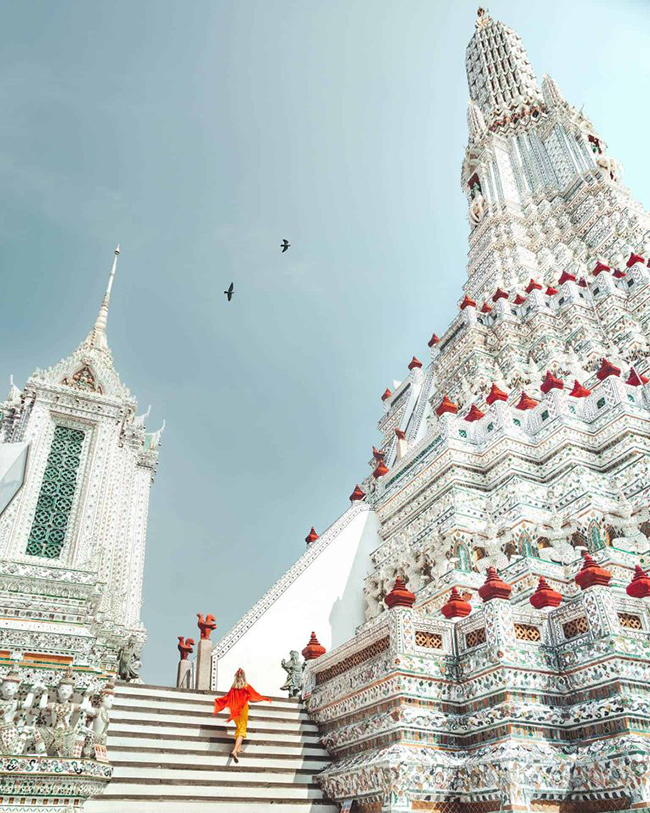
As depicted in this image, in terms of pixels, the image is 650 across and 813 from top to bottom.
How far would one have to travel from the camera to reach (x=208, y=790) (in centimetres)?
629

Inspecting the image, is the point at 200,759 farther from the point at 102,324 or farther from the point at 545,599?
the point at 102,324

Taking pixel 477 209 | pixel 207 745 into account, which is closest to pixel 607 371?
pixel 207 745

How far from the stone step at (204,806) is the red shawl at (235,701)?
3.61 feet

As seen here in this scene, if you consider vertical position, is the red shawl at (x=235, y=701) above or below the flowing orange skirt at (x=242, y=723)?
above

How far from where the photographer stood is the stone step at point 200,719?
7.02 m

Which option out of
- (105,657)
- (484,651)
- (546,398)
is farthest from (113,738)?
(546,398)

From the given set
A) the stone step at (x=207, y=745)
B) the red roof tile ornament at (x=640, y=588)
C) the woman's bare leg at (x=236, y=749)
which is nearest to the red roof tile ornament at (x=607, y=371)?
the red roof tile ornament at (x=640, y=588)

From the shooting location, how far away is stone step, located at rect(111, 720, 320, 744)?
679 cm

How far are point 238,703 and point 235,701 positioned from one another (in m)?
0.05

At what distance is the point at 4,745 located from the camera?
17.0 feet

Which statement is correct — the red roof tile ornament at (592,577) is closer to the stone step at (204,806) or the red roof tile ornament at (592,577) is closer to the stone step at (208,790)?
the stone step at (204,806)

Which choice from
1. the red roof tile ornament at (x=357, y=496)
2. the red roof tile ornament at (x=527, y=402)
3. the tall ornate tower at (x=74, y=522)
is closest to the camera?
the tall ornate tower at (x=74, y=522)

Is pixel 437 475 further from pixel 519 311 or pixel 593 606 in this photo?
pixel 519 311

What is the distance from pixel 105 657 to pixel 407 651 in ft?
10.3
